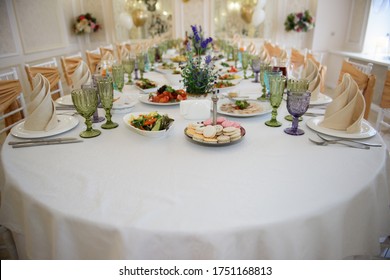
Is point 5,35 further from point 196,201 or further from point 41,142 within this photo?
point 196,201

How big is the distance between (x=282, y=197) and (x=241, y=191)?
0.11 m

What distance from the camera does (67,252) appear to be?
759mm

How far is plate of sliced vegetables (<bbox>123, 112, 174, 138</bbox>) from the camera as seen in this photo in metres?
1.18

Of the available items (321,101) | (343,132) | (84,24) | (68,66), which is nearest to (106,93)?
(343,132)

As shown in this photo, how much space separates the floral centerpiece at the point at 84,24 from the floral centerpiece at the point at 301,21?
4106mm

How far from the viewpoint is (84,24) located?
5.91 m

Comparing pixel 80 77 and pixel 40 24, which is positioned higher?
pixel 40 24

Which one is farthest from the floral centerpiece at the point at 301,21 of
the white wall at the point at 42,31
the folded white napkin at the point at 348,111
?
the folded white napkin at the point at 348,111

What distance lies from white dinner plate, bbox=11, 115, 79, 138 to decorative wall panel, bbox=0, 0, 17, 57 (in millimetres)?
3643

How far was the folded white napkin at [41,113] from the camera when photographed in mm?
1258

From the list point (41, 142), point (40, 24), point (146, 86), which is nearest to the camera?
point (41, 142)

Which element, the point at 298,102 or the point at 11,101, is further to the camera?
the point at 11,101

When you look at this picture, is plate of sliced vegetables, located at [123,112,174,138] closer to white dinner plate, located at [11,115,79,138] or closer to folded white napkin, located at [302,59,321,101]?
white dinner plate, located at [11,115,79,138]

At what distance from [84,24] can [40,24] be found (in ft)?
3.39
